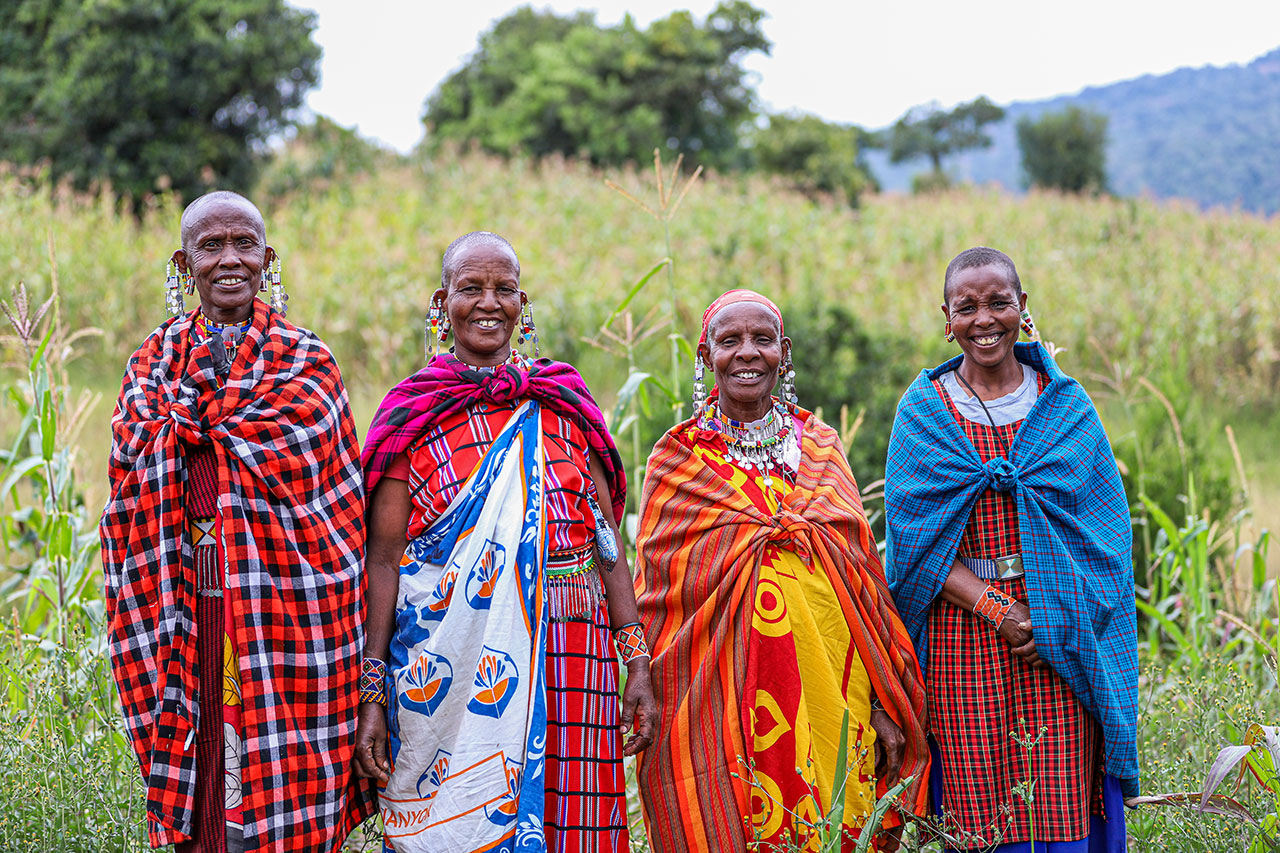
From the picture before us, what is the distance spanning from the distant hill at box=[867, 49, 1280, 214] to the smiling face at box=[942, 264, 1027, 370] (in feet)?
85.0

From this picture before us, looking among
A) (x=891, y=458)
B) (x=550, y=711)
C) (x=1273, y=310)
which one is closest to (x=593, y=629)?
(x=550, y=711)

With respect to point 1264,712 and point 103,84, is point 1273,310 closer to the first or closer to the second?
point 1264,712

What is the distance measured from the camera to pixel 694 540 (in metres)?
2.79

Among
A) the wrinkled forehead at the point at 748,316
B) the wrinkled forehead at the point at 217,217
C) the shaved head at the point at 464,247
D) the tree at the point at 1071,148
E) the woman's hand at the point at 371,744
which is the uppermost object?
the tree at the point at 1071,148

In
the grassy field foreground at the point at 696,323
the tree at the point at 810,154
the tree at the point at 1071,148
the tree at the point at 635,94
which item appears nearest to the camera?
the grassy field foreground at the point at 696,323

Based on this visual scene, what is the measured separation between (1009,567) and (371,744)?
1670mm

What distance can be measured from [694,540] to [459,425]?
2.27 ft

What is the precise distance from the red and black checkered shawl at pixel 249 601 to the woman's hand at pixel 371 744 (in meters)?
0.04

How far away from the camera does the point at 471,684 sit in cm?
250

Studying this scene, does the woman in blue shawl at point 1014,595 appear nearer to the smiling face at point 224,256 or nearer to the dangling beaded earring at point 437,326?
the dangling beaded earring at point 437,326

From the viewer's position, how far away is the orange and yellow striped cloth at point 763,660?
2656mm

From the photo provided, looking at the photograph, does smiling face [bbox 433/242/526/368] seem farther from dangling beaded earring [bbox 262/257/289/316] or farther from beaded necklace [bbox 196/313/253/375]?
beaded necklace [bbox 196/313/253/375]

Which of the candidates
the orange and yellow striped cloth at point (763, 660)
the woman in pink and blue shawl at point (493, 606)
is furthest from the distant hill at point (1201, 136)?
the woman in pink and blue shawl at point (493, 606)

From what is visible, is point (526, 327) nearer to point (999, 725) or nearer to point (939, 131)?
point (999, 725)
